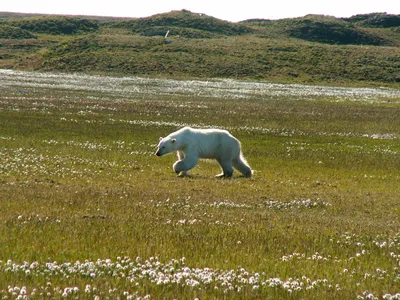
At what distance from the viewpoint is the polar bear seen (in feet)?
72.2

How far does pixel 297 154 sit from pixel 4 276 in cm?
2098

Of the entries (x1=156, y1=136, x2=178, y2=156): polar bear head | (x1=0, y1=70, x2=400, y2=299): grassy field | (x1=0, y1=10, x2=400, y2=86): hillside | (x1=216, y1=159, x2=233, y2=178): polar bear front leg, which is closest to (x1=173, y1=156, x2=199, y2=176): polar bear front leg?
(x1=0, y1=70, x2=400, y2=299): grassy field

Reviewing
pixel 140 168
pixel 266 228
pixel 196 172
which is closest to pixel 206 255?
pixel 266 228

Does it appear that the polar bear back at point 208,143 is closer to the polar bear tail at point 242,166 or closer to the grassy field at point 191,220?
the polar bear tail at point 242,166

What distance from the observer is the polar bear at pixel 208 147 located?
22000 mm

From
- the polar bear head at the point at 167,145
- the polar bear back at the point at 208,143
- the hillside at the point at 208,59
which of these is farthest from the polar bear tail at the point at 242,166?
the hillside at the point at 208,59

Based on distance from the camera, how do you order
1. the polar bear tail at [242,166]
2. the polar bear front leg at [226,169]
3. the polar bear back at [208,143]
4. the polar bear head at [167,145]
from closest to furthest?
the polar bear head at [167,145] < the polar bear back at [208,143] < the polar bear tail at [242,166] < the polar bear front leg at [226,169]

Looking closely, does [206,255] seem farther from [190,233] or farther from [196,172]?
[196,172]

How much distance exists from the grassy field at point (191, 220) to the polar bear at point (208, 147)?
0.84 meters

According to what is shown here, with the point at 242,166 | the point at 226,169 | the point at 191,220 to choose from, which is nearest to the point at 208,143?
the point at 226,169

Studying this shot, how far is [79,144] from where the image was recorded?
2669 centimetres

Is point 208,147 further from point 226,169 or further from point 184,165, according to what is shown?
point 184,165

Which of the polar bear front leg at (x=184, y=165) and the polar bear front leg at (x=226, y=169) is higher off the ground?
the polar bear front leg at (x=184, y=165)

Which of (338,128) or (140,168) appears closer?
(140,168)
